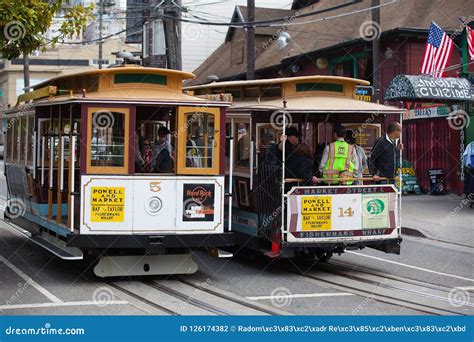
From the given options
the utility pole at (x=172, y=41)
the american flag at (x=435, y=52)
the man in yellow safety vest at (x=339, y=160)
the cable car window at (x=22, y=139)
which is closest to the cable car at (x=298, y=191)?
the man in yellow safety vest at (x=339, y=160)

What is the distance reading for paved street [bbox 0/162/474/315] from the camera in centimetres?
971

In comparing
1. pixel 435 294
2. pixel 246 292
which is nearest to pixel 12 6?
pixel 246 292

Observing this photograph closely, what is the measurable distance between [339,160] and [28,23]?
16.1 ft

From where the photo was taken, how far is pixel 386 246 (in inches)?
495

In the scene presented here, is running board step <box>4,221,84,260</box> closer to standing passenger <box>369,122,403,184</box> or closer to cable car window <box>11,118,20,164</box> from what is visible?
cable car window <box>11,118,20,164</box>

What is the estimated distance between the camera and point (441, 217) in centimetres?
1917

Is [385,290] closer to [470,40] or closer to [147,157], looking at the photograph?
[147,157]

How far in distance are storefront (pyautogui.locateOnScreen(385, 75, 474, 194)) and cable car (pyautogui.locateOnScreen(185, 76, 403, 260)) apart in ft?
20.7

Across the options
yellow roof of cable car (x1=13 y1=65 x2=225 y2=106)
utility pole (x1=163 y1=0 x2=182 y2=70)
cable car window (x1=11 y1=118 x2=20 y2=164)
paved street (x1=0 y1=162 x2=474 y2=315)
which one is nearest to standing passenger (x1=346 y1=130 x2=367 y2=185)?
paved street (x1=0 y1=162 x2=474 y2=315)

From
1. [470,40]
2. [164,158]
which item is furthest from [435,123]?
[164,158]

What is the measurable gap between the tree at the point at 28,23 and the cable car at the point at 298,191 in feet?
7.88

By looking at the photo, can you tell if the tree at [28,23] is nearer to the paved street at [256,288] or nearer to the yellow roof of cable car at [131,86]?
the yellow roof of cable car at [131,86]

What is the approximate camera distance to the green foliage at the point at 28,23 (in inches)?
441

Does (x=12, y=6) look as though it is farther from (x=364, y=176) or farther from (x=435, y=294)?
(x=435, y=294)
